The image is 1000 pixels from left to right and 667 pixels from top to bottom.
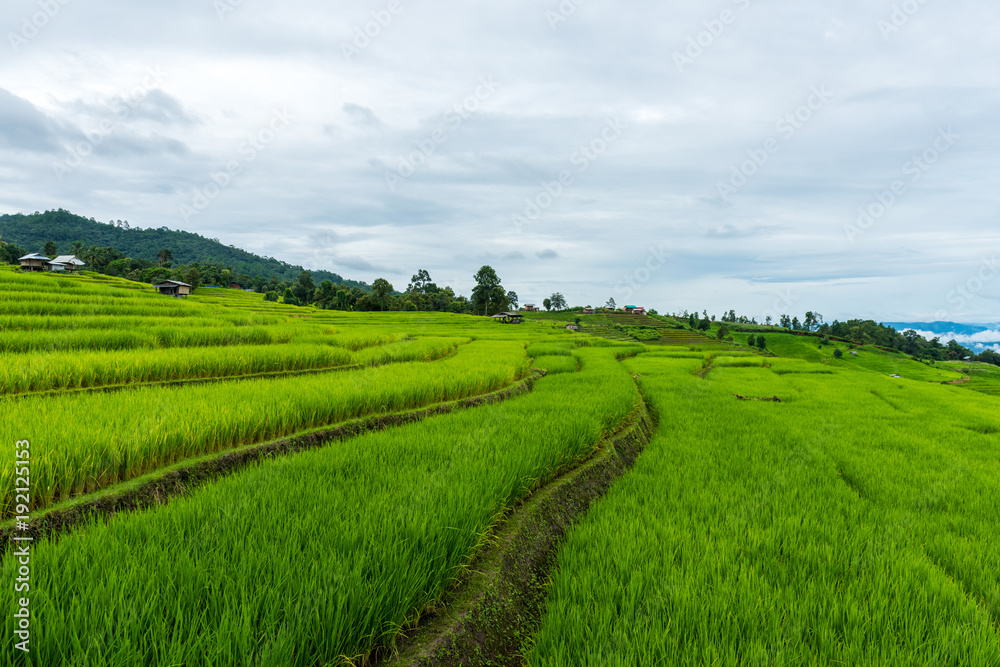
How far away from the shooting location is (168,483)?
3205mm

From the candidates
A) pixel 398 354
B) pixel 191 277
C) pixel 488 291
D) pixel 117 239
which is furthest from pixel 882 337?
pixel 117 239

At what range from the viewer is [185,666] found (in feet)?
4.47

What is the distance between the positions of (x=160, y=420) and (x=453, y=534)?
3.31 m

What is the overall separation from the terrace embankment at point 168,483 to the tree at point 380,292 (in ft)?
194

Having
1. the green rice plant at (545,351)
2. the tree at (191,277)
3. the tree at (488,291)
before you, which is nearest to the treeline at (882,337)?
the tree at (488,291)

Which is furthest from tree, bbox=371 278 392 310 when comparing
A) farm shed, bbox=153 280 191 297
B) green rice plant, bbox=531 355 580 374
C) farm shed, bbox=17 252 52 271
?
green rice plant, bbox=531 355 580 374

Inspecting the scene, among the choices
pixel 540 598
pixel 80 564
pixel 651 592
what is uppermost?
pixel 80 564

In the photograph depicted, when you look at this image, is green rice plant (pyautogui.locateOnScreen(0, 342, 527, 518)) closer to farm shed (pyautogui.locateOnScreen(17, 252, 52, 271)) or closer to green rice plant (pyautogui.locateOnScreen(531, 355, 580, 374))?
green rice plant (pyautogui.locateOnScreen(531, 355, 580, 374))

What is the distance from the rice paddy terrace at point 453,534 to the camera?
1698 mm

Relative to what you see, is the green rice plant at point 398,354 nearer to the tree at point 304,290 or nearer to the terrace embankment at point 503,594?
the terrace embankment at point 503,594

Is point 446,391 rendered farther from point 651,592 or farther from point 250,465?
point 651,592

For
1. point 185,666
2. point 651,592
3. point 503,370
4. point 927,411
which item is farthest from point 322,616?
→ point 927,411

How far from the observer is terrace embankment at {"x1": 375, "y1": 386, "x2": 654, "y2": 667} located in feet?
6.39

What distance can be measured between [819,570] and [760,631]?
3.29 ft
